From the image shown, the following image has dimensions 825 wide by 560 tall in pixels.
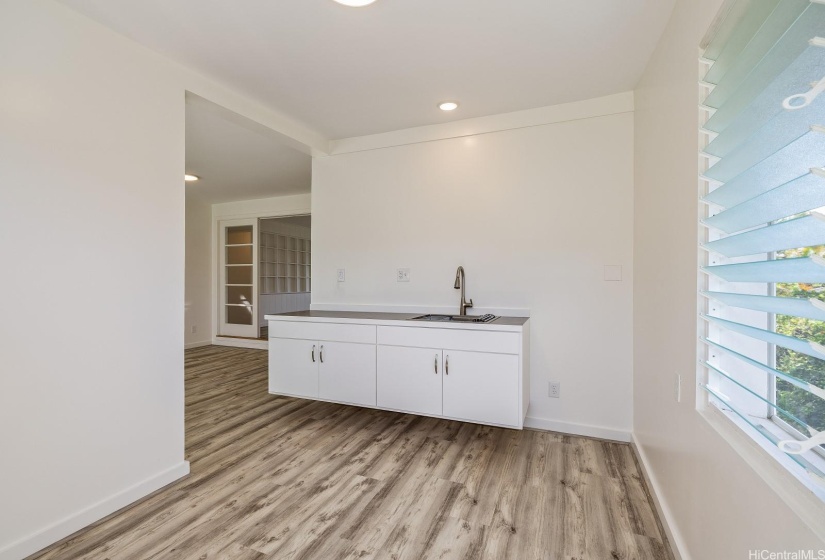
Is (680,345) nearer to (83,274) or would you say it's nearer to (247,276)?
(83,274)

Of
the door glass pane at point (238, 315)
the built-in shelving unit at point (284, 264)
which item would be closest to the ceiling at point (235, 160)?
the built-in shelving unit at point (284, 264)

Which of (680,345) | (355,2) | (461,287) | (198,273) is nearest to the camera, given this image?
(680,345)

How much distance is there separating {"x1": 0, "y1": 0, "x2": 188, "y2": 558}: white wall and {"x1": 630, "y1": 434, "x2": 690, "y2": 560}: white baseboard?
2481mm

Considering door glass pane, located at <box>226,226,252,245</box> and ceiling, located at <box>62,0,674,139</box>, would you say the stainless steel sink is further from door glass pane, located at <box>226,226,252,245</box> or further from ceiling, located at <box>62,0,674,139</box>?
door glass pane, located at <box>226,226,252,245</box>

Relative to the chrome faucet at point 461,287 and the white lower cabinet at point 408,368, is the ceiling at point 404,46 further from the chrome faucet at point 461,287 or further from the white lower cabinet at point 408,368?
the white lower cabinet at point 408,368

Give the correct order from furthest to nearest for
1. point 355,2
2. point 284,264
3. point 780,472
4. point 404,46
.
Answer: point 284,264 → point 404,46 → point 355,2 → point 780,472

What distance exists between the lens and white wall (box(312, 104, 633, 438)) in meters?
2.57

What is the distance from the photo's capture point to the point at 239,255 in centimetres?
614

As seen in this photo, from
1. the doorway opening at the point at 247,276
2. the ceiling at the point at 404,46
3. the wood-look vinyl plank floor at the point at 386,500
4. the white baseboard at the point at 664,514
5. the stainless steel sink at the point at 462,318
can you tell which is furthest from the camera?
the doorway opening at the point at 247,276

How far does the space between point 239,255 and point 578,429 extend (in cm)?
561

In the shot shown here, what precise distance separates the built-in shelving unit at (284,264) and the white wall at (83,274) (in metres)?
4.35

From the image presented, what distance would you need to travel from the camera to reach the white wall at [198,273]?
19.0 ft

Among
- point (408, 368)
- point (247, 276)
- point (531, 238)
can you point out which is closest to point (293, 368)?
point (408, 368)

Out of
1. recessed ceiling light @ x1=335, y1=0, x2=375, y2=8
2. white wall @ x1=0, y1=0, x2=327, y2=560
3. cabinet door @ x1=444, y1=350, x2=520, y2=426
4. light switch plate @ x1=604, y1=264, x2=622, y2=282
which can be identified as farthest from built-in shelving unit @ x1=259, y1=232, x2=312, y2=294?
light switch plate @ x1=604, y1=264, x2=622, y2=282
